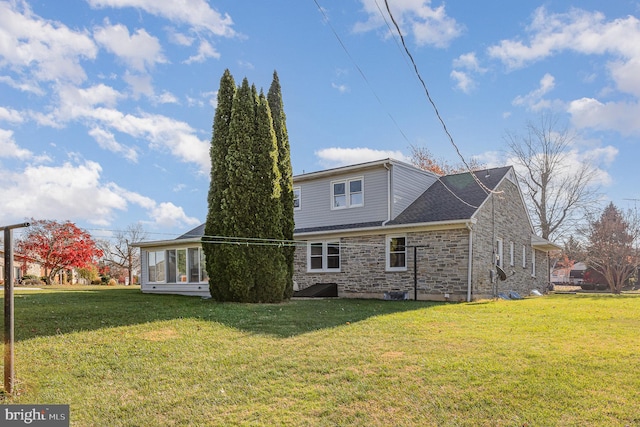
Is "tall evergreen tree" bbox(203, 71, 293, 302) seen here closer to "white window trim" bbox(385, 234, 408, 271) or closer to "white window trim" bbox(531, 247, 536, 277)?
"white window trim" bbox(385, 234, 408, 271)

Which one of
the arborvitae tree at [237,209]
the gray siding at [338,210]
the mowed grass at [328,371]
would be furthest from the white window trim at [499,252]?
the arborvitae tree at [237,209]

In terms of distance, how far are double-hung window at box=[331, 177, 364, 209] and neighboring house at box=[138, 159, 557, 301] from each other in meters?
0.04

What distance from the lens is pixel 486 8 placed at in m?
10.3

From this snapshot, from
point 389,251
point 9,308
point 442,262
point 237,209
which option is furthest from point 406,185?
point 9,308

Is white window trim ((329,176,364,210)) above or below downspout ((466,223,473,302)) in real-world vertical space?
above

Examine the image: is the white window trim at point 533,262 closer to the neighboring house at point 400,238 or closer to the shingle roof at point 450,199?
the neighboring house at point 400,238

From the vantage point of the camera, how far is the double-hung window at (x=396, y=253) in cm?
1680

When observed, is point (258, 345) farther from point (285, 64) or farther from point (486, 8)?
point (486, 8)

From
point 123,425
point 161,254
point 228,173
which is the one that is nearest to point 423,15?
point 228,173

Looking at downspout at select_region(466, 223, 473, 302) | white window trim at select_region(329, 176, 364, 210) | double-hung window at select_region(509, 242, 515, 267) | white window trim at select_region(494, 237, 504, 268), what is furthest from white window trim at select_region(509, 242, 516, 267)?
white window trim at select_region(329, 176, 364, 210)

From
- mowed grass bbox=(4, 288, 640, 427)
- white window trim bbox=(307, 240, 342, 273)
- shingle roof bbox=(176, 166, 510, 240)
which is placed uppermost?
shingle roof bbox=(176, 166, 510, 240)

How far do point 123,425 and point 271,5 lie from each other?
7.06 metres

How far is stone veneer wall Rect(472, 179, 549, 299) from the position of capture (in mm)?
16031

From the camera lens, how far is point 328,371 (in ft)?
20.3
